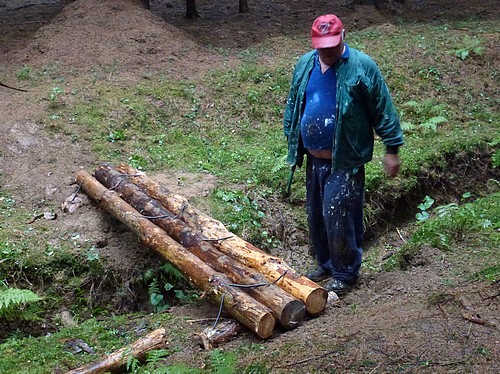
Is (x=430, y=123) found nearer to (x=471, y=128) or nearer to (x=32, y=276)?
(x=471, y=128)

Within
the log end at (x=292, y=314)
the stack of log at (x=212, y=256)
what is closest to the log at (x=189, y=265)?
the stack of log at (x=212, y=256)

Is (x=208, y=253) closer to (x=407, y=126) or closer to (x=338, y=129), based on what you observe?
(x=338, y=129)

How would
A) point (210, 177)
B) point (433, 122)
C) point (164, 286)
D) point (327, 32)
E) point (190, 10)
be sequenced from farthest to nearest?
point (190, 10) → point (433, 122) → point (210, 177) → point (164, 286) → point (327, 32)

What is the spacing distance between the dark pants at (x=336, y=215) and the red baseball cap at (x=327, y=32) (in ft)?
3.54

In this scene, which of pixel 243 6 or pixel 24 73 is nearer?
pixel 24 73

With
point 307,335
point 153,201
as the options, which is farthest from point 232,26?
point 307,335

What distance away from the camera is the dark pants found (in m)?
5.53

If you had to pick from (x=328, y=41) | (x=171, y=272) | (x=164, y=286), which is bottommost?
(x=164, y=286)

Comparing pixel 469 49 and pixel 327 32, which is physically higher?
pixel 327 32

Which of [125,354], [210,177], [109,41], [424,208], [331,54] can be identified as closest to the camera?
[125,354]

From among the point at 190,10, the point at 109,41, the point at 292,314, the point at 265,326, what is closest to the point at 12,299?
the point at 265,326

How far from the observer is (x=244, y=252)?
5.79 metres

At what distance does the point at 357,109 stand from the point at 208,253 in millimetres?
1899

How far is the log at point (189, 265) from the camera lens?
4957mm
